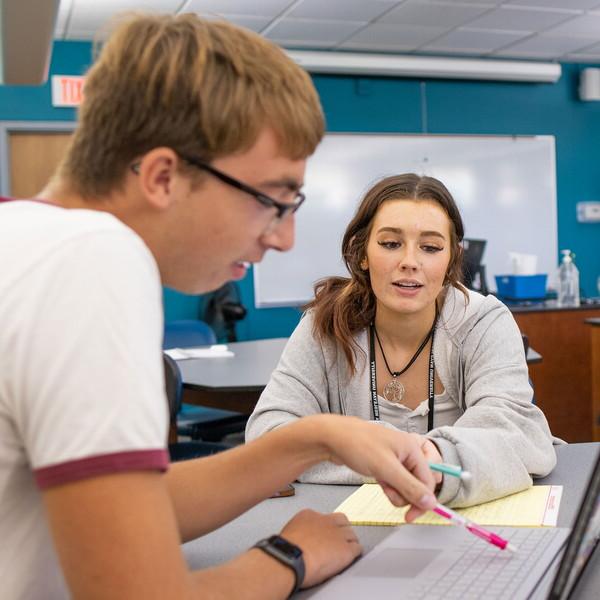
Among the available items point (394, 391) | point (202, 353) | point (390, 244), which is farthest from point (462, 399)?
point (202, 353)

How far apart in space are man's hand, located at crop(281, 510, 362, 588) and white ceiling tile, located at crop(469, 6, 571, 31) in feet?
16.4

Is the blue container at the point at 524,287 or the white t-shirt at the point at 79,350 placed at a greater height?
the white t-shirt at the point at 79,350

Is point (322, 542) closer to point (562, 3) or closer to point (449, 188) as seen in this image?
point (562, 3)

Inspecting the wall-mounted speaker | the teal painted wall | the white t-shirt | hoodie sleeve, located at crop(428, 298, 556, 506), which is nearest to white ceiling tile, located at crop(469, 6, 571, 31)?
the teal painted wall

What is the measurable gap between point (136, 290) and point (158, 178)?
0.53 feet

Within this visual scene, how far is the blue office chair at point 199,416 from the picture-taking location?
11.4ft

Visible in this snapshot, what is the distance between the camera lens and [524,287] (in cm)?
536

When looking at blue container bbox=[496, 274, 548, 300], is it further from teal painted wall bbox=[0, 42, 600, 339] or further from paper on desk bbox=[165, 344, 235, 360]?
paper on desk bbox=[165, 344, 235, 360]

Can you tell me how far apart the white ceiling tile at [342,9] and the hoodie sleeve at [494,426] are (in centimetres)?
386

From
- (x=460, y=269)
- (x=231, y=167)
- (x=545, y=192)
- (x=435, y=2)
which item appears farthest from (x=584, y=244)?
(x=231, y=167)

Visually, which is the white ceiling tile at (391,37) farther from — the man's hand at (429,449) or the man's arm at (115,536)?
the man's arm at (115,536)

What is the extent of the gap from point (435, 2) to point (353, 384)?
4.06 meters

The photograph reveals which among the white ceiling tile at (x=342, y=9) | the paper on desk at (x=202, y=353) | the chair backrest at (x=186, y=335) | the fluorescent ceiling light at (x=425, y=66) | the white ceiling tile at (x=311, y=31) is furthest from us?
the fluorescent ceiling light at (x=425, y=66)

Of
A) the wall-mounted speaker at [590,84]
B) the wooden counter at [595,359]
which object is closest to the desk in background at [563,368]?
the wooden counter at [595,359]
